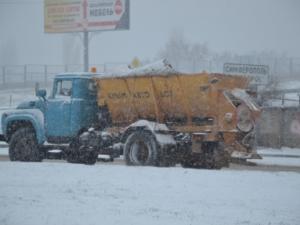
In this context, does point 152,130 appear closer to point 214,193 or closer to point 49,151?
point 49,151

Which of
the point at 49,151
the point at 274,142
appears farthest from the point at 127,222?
the point at 274,142

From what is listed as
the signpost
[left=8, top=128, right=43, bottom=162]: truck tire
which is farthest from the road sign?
the signpost

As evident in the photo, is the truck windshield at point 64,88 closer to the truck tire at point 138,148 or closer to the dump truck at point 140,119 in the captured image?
the dump truck at point 140,119

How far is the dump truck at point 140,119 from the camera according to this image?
15820mm

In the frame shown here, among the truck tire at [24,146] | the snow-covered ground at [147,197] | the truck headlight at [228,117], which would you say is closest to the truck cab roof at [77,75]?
the truck tire at [24,146]

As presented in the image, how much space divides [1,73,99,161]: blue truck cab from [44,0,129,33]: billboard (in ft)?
100

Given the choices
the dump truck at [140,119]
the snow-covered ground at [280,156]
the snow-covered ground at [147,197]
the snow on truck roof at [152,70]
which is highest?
the snow on truck roof at [152,70]

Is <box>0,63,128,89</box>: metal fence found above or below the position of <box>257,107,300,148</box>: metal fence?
above

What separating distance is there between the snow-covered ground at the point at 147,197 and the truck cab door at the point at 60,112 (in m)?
4.41

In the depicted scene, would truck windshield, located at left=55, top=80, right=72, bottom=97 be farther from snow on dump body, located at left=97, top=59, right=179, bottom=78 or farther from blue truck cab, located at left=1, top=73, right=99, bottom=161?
snow on dump body, located at left=97, top=59, right=179, bottom=78

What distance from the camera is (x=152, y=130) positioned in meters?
16.4

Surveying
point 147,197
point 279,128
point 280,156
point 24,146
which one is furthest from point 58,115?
point 279,128

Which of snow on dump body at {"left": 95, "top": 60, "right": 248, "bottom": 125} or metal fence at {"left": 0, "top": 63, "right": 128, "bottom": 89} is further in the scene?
metal fence at {"left": 0, "top": 63, "right": 128, "bottom": 89}

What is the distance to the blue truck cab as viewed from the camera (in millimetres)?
18016
